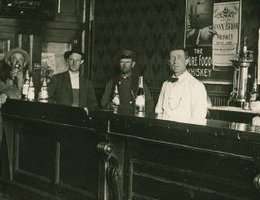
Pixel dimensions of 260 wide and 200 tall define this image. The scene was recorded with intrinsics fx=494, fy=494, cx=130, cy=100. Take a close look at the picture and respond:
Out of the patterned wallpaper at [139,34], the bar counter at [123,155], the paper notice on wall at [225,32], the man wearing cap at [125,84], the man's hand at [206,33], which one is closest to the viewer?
the bar counter at [123,155]

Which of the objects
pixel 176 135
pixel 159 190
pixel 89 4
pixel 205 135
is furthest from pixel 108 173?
pixel 89 4

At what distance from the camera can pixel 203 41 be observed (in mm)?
6992

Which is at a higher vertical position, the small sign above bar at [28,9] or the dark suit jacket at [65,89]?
the small sign above bar at [28,9]

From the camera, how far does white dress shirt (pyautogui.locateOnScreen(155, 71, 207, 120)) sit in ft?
16.5

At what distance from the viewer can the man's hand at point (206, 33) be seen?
692 cm

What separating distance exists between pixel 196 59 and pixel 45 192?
10.6 ft

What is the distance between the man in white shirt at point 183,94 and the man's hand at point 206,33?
1825 millimetres

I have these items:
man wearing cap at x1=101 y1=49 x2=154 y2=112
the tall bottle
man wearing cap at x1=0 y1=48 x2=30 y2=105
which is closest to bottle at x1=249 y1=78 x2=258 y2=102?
the tall bottle

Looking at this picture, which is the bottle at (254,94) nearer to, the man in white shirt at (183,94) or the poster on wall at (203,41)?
the poster on wall at (203,41)

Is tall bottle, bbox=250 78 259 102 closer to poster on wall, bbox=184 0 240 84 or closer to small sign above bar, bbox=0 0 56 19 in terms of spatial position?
poster on wall, bbox=184 0 240 84

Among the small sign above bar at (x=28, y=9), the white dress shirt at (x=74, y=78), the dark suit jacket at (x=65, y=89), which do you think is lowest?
the dark suit jacket at (x=65, y=89)

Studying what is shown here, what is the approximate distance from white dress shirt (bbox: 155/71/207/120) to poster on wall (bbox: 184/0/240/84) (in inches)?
61.6

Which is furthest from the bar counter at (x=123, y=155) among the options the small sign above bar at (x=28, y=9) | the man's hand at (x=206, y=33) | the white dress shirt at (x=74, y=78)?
the small sign above bar at (x=28, y=9)

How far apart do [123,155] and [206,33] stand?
140 inches
